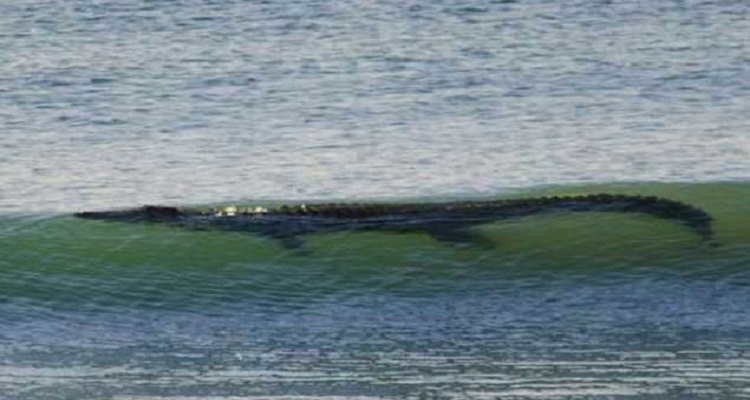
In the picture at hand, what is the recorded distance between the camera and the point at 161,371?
10.2 metres

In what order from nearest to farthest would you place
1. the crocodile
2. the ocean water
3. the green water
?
the ocean water → the green water → the crocodile

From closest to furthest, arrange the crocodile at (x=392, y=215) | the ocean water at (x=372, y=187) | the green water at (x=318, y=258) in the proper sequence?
the ocean water at (x=372, y=187) → the green water at (x=318, y=258) → the crocodile at (x=392, y=215)

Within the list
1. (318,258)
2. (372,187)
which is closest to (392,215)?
(318,258)

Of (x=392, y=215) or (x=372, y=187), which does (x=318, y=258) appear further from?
(x=372, y=187)

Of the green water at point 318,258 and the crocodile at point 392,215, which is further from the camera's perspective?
the crocodile at point 392,215

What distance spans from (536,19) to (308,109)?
4.96 metres

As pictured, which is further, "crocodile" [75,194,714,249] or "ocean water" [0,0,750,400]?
"crocodile" [75,194,714,249]

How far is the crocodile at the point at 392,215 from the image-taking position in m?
12.8

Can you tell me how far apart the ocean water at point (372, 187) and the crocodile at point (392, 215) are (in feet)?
0.28

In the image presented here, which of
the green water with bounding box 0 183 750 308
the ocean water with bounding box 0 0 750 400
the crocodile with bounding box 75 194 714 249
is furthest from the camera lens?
the crocodile with bounding box 75 194 714 249

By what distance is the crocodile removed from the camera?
1280 centimetres

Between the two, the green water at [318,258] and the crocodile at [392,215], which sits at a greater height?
the crocodile at [392,215]

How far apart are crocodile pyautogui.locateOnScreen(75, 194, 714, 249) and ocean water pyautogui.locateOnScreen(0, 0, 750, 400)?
86mm

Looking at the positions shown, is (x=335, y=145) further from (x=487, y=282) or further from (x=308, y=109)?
(x=487, y=282)
